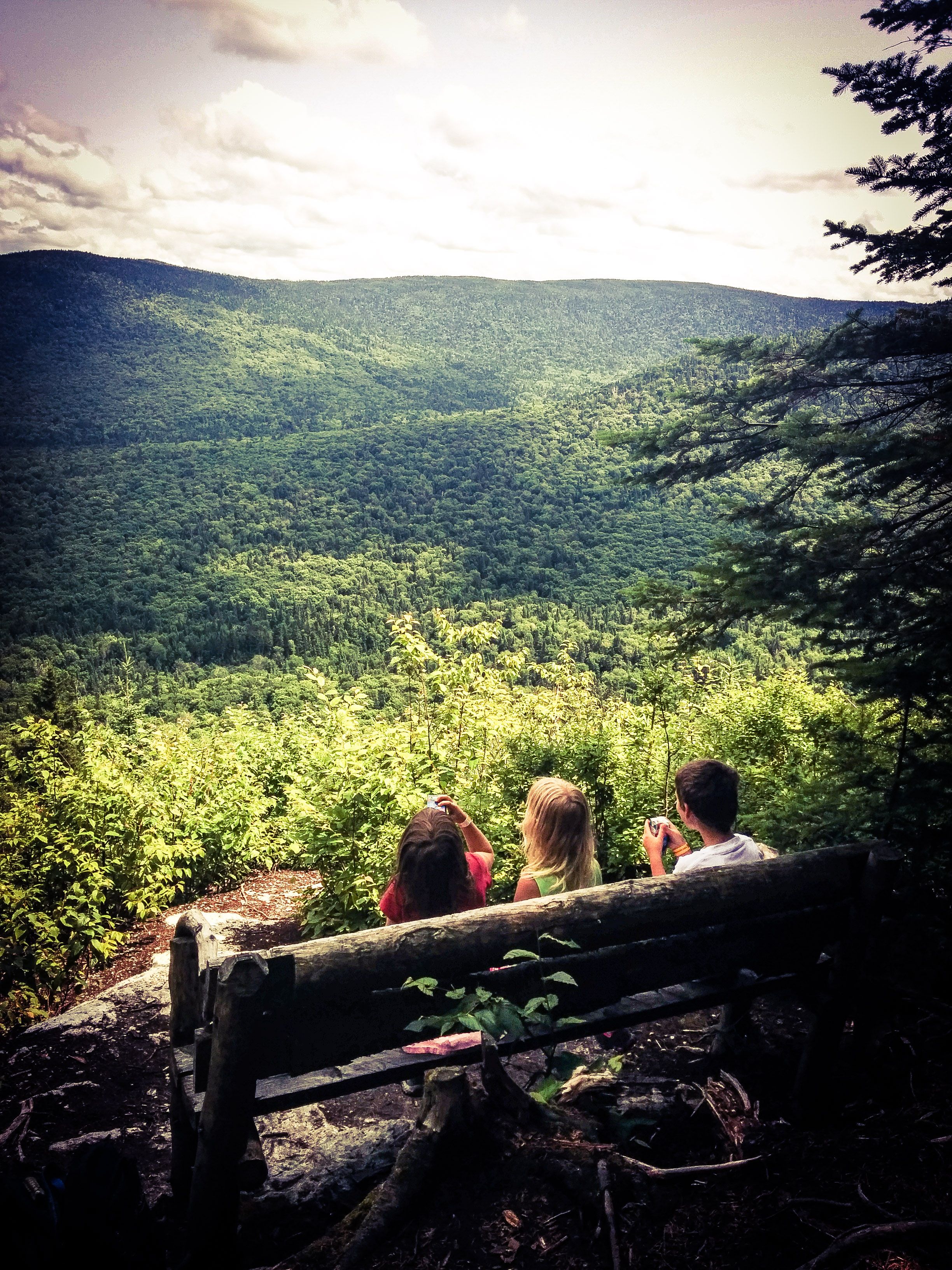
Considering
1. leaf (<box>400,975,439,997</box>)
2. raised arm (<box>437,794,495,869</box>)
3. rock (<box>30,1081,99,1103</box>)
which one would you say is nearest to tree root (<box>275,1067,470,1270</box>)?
leaf (<box>400,975,439,997</box>)

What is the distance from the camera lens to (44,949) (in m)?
5.41

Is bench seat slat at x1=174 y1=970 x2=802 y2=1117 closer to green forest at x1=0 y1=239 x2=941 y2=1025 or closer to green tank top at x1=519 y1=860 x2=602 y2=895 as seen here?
green tank top at x1=519 y1=860 x2=602 y2=895

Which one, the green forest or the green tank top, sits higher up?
the green tank top

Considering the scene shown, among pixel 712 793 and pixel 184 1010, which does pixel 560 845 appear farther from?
pixel 184 1010

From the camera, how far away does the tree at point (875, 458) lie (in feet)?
12.7

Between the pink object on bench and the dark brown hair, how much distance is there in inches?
17.4

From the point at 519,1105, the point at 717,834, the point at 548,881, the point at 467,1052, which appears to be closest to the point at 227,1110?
the point at 467,1052

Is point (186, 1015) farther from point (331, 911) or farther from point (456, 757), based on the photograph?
point (456, 757)

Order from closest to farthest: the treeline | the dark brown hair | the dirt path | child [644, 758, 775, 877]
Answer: the dark brown hair → child [644, 758, 775, 877] → the treeline → the dirt path

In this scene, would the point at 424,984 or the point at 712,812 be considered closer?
the point at 424,984

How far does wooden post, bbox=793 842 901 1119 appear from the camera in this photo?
257 cm

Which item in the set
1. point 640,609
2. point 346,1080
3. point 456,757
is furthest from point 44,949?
point 640,609

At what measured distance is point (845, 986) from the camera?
2.70 m

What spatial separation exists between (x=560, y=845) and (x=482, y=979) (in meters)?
1.13
